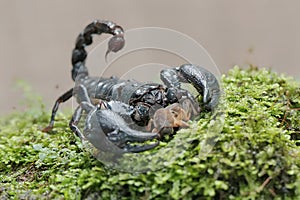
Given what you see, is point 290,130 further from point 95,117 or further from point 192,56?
point 95,117

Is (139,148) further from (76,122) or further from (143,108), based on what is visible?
(76,122)

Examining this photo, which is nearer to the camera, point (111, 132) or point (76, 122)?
point (111, 132)

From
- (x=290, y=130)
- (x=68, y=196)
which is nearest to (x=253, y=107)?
(x=290, y=130)

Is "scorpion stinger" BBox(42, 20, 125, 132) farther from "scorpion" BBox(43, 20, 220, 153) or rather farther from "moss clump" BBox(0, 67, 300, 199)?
"moss clump" BBox(0, 67, 300, 199)

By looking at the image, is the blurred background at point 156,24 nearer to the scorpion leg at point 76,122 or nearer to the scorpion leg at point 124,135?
the scorpion leg at point 76,122

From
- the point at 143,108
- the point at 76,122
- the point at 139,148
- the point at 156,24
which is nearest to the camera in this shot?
the point at 139,148

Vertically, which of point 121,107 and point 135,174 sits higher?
point 121,107

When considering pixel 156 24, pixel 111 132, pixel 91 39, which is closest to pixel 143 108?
pixel 111 132

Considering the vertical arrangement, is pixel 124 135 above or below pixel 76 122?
above
